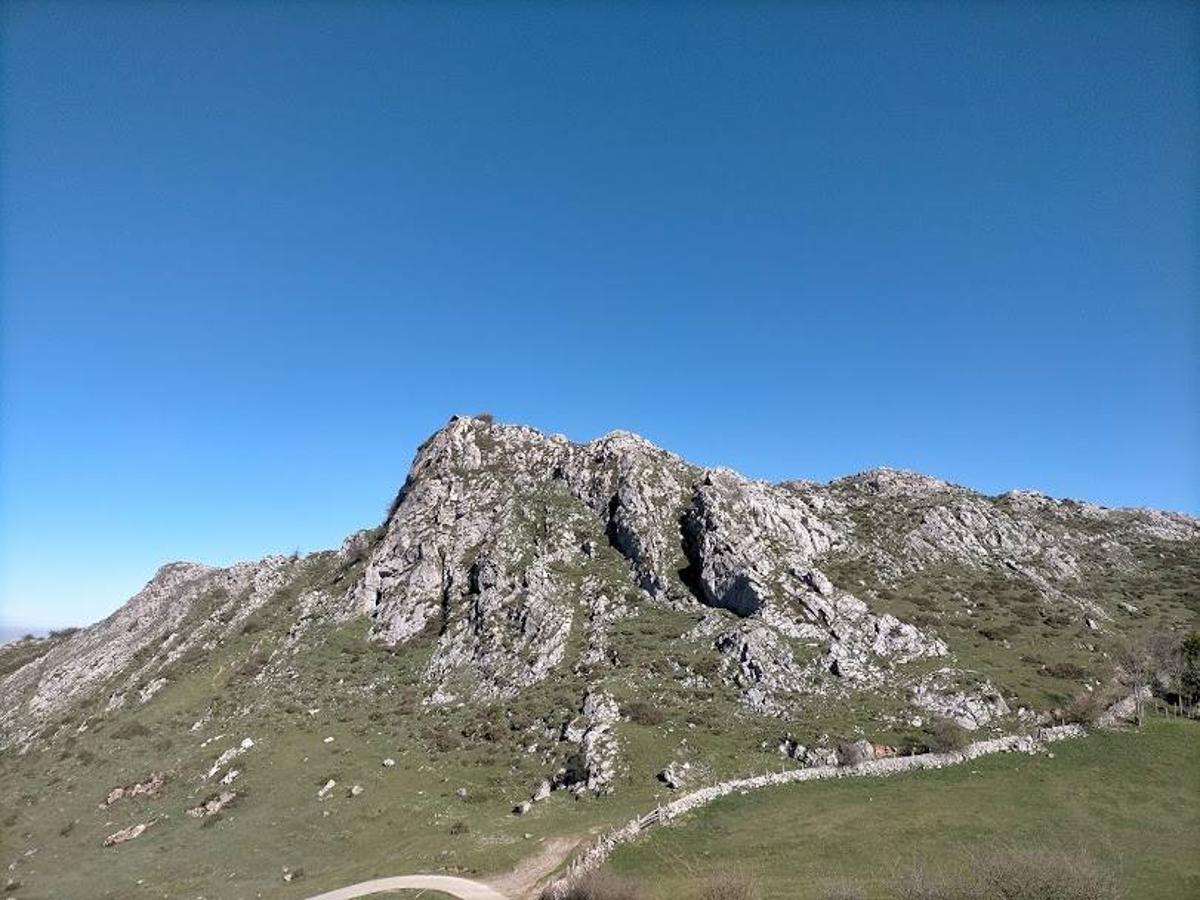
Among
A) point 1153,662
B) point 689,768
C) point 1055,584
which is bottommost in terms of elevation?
point 689,768

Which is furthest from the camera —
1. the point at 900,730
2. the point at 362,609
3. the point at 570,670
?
the point at 362,609

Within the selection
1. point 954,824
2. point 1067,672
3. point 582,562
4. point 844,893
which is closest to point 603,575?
point 582,562

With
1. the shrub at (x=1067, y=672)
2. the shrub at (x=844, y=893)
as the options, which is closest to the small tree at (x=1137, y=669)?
the shrub at (x=1067, y=672)

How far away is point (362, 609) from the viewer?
103188 millimetres

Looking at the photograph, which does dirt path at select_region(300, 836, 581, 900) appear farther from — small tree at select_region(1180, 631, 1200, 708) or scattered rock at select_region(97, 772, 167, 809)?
small tree at select_region(1180, 631, 1200, 708)

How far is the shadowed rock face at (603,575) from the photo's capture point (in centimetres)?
8069

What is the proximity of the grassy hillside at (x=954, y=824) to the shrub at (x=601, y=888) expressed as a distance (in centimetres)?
298

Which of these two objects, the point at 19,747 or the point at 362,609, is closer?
the point at 19,747

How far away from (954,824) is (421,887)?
128 ft

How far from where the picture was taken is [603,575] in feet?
331

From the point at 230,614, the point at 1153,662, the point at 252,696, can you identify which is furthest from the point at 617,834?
the point at 230,614

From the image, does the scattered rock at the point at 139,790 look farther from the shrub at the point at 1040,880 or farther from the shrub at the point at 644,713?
the shrub at the point at 1040,880

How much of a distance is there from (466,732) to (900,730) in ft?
154

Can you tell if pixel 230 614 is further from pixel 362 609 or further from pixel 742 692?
pixel 742 692
